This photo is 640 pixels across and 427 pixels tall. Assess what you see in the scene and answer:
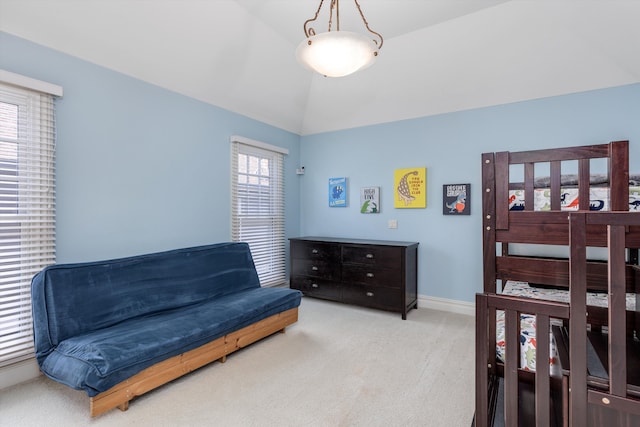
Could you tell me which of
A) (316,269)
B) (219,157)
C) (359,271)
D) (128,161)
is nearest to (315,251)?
(316,269)

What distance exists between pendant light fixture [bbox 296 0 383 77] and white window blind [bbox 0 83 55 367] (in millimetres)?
2023

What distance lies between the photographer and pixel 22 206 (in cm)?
222

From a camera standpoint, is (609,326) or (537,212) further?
(537,212)

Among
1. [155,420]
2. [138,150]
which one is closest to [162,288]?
[155,420]

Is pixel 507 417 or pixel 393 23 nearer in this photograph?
pixel 507 417

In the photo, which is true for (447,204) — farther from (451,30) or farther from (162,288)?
(162,288)

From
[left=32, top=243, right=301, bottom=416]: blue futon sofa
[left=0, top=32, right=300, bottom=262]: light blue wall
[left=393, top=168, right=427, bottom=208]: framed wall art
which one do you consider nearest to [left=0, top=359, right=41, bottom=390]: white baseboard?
[left=32, top=243, right=301, bottom=416]: blue futon sofa

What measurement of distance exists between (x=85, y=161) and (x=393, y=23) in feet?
10.1

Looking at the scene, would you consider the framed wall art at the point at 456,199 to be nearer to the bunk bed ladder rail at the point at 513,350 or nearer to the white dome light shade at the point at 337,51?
the white dome light shade at the point at 337,51

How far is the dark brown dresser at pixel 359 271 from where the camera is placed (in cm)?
356

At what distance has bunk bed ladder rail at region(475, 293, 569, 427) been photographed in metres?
1.15

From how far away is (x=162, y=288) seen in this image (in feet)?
8.77

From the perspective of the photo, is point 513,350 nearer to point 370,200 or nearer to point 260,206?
point 370,200

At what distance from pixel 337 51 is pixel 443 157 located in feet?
8.16
